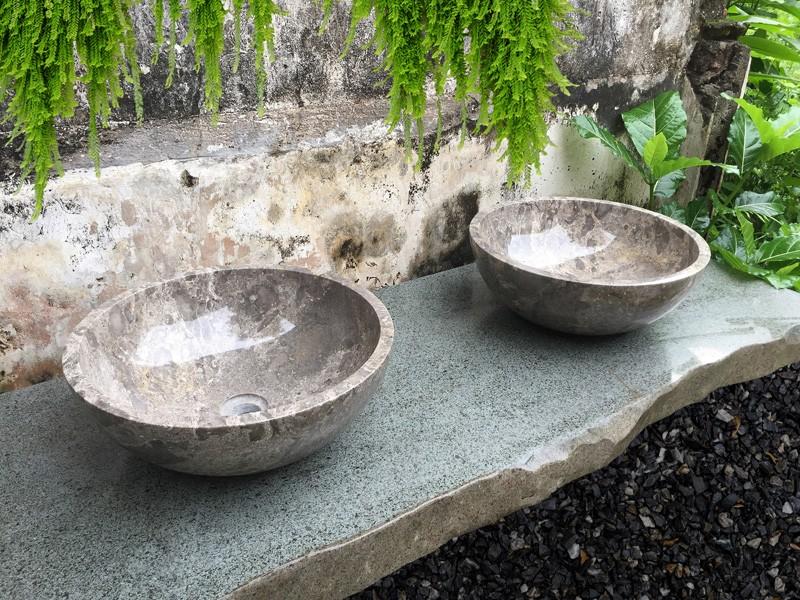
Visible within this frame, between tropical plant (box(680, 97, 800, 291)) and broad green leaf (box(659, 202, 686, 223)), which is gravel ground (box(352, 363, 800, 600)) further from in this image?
broad green leaf (box(659, 202, 686, 223))

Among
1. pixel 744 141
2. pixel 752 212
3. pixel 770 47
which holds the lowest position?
pixel 752 212

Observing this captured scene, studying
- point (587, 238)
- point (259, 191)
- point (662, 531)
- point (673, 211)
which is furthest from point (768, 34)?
point (259, 191)

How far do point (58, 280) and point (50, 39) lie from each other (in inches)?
27.3

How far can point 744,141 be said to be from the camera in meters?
2.64

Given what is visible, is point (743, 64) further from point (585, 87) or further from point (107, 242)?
point (107, 242)

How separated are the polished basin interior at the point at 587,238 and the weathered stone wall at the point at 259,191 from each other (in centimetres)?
18

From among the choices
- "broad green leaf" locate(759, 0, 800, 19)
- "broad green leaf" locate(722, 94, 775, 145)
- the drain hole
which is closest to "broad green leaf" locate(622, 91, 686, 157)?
"broad green leaf" locate(722, 94, 775, 145)

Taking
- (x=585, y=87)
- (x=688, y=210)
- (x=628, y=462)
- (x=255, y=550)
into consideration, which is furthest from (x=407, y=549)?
(x=688, y=210)

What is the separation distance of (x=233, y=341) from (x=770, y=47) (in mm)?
2284

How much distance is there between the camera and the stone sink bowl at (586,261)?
1816 mm

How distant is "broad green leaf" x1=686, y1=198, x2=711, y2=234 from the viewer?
2727 millimetres

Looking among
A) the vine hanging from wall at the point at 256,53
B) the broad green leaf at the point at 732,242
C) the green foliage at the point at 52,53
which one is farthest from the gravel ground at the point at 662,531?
the green foliage at the point at 52,53

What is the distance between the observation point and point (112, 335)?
1528 millimetres

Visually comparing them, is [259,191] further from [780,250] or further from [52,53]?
[780,250]
